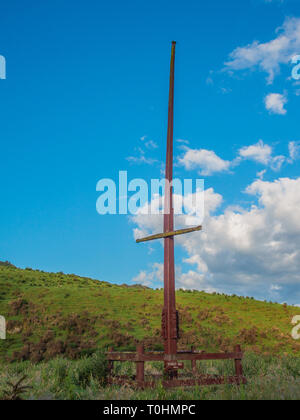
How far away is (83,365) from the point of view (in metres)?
12.4

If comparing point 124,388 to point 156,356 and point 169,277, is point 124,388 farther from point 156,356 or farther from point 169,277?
point 169,277

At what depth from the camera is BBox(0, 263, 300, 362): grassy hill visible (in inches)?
994

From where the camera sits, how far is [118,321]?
2939 cm

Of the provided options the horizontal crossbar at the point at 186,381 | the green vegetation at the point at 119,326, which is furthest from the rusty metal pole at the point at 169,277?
the green vegetation at the point at 119,326

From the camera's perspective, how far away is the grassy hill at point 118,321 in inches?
994

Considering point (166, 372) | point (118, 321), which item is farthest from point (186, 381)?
point (118, 321)

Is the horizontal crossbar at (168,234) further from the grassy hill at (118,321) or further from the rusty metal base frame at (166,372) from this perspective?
the grassy hill at (118,321)

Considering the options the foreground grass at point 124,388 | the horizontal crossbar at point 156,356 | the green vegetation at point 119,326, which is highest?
the green vegetation at point 119,326

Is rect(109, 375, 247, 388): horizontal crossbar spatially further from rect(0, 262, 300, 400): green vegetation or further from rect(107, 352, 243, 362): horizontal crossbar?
rect(0, 262, 300, 400): green vegetation

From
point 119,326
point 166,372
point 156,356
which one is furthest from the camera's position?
point 119,326
